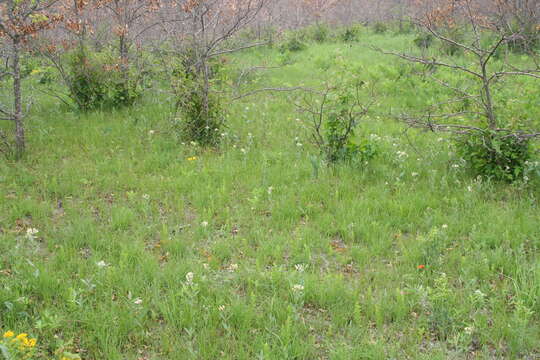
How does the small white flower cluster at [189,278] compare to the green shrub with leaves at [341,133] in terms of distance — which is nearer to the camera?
the small white flower cluster at [189,278]

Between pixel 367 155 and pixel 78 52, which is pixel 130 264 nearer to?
pixel 367 155

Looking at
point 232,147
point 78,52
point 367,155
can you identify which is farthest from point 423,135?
point 78,52

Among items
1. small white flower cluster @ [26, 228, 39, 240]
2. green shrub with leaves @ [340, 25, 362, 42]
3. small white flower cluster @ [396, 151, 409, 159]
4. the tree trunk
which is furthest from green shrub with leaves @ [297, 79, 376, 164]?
green shrub with leaves @ [340, 25, 362, 42]

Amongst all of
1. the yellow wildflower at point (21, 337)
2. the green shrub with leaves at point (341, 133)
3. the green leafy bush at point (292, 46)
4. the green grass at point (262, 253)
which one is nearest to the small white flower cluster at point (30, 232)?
the green grass at point (262, 253)

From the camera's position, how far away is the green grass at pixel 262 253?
3432 millimetres

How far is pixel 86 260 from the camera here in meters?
4.32

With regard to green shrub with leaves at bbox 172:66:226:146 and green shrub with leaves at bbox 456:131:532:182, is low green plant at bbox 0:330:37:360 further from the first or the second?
green shrub with leaves at bbox 456:131:532:182

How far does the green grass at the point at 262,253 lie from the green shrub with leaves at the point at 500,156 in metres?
0.19

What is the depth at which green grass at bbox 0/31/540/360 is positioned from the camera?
11.3 ft

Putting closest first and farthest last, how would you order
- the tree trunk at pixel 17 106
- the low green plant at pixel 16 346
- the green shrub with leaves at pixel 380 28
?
the low green plant at pixel 16 346, the tree trunk at pixel 17 106, the green shrub with leaves at pixel 380 28

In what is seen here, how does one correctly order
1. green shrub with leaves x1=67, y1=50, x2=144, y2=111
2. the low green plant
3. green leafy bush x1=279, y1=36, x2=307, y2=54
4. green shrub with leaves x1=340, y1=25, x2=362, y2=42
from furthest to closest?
green shrub with leaves x1=340, y1=25, x2=362, y2=42 → green leafy bush x1=279, y1=36, x2=307, y2=54 → green shrub with leaves x1=67, y1=50, x2=144, y2=111 → the low green plant

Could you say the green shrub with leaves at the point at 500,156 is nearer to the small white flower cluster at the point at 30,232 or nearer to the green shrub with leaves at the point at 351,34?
the small white flower cluster at the point at 30,232

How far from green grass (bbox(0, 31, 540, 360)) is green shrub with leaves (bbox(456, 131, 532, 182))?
0.19 metres

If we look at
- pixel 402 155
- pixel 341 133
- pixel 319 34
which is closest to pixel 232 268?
pixel 341 133
